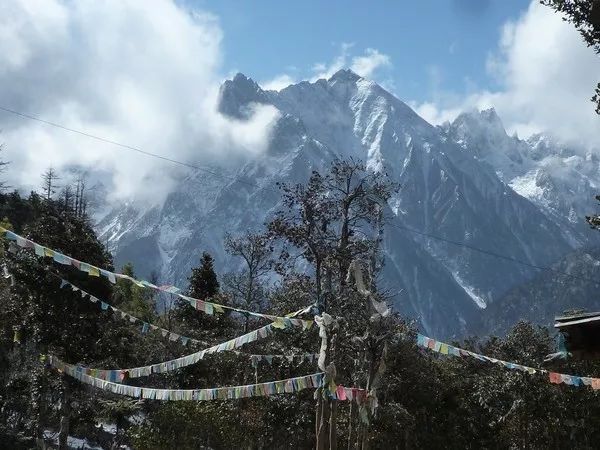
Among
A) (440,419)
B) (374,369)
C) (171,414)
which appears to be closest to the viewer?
(374,369)

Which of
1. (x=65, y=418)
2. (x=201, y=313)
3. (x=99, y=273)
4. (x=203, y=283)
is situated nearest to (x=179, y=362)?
(x=99, y=273)

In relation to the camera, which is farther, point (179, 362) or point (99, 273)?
point (179, 362)

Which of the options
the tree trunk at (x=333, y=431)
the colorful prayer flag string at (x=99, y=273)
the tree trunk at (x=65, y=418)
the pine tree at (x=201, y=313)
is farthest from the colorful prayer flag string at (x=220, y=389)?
the pine tree at (x=201, y=313)

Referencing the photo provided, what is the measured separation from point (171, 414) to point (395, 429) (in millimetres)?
8045

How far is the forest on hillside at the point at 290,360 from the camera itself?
17844mm

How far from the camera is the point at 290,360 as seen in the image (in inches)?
744

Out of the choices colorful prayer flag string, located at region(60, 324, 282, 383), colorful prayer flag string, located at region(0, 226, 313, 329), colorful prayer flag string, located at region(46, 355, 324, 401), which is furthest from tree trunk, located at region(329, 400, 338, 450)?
colorful prayer flag string, located at region(60, 324, 282, 383)

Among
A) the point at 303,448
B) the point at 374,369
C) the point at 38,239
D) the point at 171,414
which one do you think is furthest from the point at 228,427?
the point at 374,369

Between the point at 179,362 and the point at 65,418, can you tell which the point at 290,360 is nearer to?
the point at 179,362

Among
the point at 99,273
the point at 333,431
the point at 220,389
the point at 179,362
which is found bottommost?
the point at 333,431

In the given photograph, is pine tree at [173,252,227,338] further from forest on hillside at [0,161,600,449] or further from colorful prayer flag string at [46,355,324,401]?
colorful prayer flag string at [46,355,324,401]

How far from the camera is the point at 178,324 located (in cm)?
3031

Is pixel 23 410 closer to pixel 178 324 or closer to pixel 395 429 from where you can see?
pixel 178 324

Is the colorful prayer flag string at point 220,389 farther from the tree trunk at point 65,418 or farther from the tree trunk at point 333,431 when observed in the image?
the tree trunk at point 65,418
